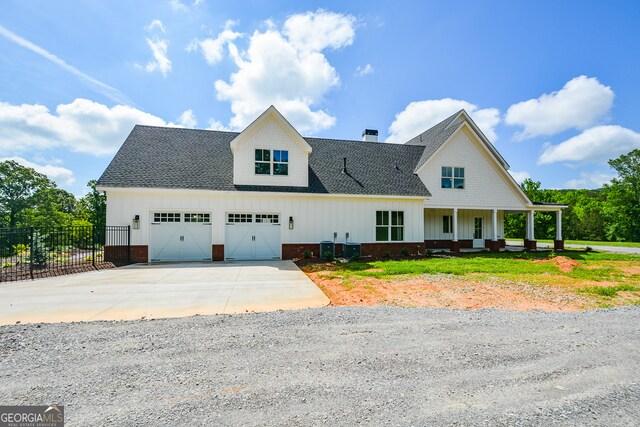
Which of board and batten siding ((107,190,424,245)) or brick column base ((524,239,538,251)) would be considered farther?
brick column base ((524,239,538,251))

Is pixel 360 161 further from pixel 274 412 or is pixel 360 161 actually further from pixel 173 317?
pixel 274 412

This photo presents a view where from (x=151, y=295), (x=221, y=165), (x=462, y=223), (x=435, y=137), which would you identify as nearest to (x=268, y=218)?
(x=221, y=165)

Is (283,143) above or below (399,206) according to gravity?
above

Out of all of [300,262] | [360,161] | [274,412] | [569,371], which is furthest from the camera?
A: [360,161]

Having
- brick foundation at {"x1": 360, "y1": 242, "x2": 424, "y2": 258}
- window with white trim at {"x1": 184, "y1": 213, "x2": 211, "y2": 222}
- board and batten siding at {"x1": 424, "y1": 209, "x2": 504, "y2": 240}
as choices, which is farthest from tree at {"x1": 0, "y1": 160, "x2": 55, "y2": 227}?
board and batten siding at {"x1": 424, "y1": 209, "x2": 504, "y2": 240}

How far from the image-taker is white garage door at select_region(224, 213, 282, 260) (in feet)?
49.0

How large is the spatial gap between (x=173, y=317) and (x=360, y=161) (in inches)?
610

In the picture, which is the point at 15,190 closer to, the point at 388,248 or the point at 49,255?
the point at 49,255

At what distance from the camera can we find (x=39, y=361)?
394cm

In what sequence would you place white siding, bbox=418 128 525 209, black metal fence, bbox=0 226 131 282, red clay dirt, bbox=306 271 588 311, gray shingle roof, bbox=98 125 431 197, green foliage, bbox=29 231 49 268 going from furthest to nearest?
1. white siding, bbox=418 128 525 209
2. gray shingle roof, bbox=98 125 431 197
3. green foliage, bbox=29 231 49 268
4. black metal fence, bbox=0 226 131 282
5. red clay dirt, bbox=306 271 588 311

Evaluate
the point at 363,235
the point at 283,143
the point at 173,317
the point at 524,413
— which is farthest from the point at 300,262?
the point at 524,413

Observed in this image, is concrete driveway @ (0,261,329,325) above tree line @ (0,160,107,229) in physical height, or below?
below

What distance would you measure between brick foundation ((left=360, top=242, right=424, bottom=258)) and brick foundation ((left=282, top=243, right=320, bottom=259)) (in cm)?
277

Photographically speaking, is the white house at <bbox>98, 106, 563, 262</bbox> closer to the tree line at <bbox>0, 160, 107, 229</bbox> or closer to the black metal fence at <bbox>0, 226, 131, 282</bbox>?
the black metal fence at <bbox>0, 226, 131, 282</bbox>
